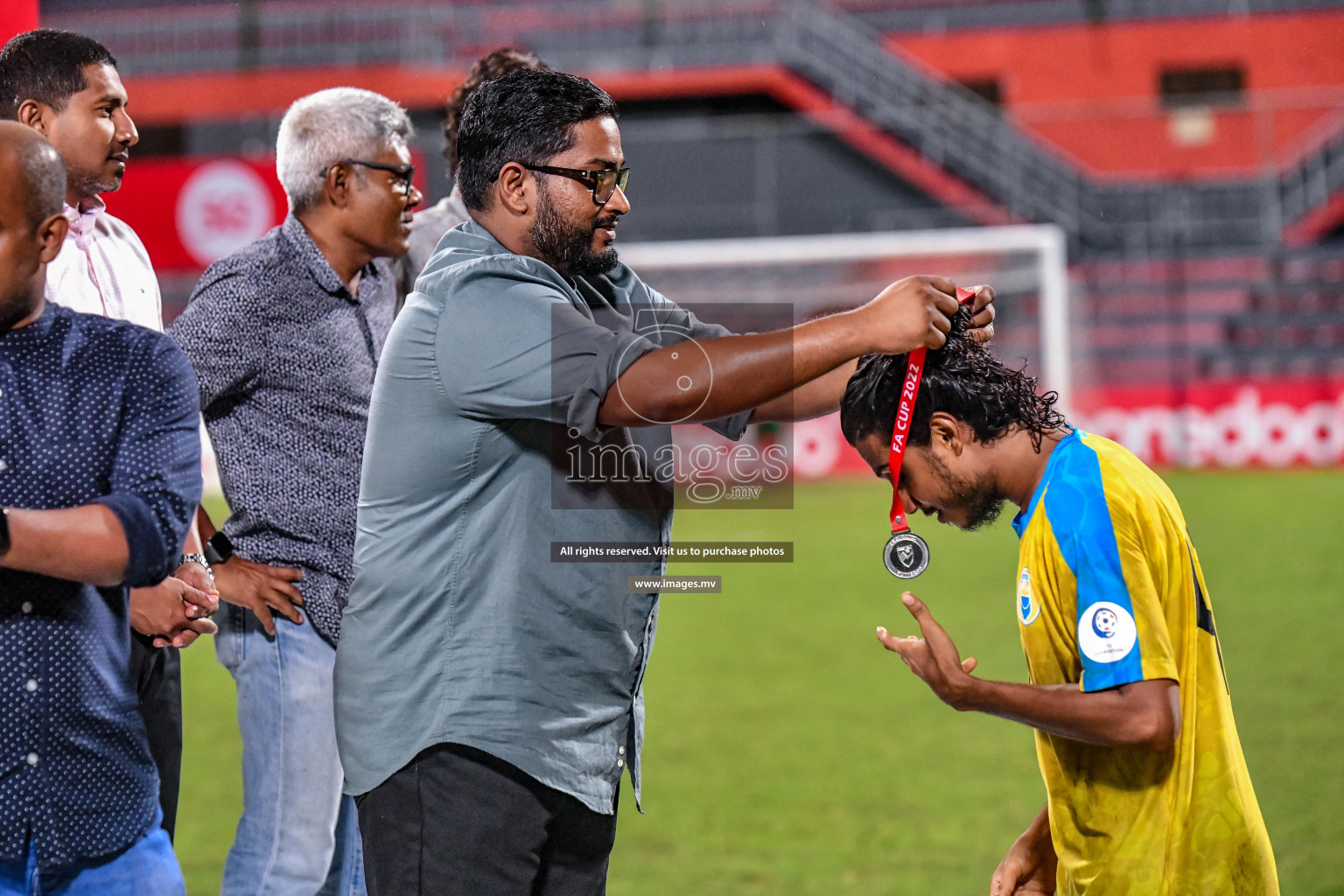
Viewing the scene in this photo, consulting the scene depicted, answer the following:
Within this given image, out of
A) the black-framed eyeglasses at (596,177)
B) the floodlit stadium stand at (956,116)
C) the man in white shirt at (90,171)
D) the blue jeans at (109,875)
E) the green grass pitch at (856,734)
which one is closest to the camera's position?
the blue jeans at (109,875)

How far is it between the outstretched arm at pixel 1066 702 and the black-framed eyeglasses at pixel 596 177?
0.81 m

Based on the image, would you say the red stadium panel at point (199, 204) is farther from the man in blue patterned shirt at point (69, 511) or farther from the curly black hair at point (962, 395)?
the curly black hair at point (962, 395)

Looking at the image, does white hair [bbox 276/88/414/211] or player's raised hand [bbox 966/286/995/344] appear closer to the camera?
player's raised hand [bbox 966/286/995/344]

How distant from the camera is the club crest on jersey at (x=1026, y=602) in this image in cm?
208

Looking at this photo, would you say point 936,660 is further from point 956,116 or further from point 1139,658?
point 956,116

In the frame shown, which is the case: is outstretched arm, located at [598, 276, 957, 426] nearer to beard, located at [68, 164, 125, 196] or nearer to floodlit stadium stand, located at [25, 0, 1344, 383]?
beard, located at [68, 164, 125, 196]

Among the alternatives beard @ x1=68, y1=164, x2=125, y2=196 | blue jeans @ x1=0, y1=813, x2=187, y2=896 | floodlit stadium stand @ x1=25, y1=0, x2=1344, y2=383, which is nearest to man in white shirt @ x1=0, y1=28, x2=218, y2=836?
beard @ x1=68, y1=164, x2=125, y2=196

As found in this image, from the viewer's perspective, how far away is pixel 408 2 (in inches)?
843

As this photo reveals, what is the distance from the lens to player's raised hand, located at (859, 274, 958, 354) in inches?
73.9

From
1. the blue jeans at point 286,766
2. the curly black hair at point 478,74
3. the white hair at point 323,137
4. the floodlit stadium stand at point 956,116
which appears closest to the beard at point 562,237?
the white hair at point 323,137

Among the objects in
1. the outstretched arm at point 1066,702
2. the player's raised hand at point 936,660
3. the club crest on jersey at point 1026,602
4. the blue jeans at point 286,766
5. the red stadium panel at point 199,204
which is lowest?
the blue jeans at point 286,766

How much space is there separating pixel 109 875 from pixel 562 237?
117 cm

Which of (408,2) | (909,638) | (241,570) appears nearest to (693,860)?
(241,570)

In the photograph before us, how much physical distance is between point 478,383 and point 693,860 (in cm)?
290
